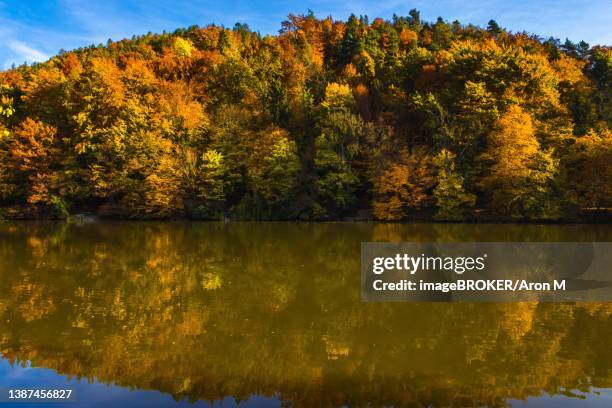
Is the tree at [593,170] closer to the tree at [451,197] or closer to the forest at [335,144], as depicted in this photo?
the forest at [335,144]

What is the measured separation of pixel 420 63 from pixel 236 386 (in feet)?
140

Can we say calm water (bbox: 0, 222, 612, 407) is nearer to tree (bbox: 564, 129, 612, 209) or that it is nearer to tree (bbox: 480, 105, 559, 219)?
tree (bbox: 480, 105, 559, 219)

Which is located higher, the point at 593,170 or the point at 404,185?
the point at 593,170

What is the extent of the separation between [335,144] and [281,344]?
30.3 m

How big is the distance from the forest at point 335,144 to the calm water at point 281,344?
Answer: 2279cm

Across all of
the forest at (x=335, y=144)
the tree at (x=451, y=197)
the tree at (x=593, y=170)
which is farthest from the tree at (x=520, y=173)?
the tree at (x=593, y=170)

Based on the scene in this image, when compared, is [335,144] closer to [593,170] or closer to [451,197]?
[451,197]

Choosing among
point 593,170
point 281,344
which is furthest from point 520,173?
point 281,344

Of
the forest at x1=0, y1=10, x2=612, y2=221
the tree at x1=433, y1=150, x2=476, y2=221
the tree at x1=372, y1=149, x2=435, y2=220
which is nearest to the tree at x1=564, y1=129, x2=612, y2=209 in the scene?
the forest at x1=0, y1=10, x2=612, y2=221

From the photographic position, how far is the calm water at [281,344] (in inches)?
218

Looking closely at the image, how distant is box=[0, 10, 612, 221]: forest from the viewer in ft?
A: 105

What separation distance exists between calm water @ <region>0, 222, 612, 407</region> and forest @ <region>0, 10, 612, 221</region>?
22.8m

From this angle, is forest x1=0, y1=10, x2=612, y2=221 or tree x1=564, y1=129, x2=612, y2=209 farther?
forest x1=0, y1=10, x2=612, y2=221

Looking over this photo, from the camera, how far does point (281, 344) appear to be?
7.06m
